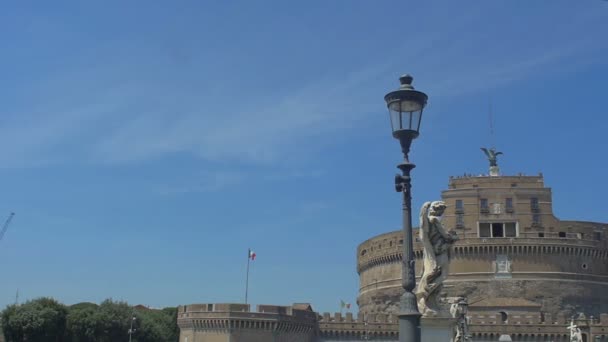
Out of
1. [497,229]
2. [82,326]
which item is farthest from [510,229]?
[82,326]

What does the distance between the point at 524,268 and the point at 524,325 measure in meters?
7.11

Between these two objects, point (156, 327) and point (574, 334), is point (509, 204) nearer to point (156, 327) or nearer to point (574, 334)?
point (574, 334)

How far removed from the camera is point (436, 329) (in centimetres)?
1277

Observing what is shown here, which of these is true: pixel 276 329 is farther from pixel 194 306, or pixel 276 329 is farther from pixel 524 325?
pixel 524 325

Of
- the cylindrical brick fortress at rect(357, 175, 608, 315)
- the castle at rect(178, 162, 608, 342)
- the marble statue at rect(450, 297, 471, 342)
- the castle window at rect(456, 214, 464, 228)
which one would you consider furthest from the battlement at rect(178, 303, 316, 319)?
the marble statue at rect(450, 297, 471, 342)

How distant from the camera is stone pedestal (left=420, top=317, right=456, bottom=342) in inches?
501

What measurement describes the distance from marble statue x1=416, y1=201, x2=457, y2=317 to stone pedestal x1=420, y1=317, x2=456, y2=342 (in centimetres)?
32

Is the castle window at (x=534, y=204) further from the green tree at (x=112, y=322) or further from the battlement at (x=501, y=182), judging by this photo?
the green tree at (x=112, y=322)

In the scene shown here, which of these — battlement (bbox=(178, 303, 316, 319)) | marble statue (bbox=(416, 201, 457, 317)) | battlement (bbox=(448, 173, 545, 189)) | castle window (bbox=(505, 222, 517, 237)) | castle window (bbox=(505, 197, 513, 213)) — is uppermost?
battlement (bbox=(448, 173, 545, 189))

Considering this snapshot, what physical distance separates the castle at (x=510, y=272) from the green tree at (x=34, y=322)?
12.3m

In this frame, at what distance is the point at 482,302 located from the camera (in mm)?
77125

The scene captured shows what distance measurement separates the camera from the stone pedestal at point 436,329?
12719 millimetres

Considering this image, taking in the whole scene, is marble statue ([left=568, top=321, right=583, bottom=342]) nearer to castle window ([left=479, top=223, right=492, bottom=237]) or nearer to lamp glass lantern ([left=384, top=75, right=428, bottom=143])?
castle window ([left=479, top=223, right=492, bottom=237])

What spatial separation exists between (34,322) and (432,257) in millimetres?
64419
